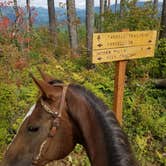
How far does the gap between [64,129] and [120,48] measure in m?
2.13

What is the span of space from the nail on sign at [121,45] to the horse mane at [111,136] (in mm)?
1722

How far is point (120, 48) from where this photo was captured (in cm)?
412

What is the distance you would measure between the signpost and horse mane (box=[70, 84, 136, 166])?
172cm

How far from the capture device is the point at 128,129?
5.32 meters

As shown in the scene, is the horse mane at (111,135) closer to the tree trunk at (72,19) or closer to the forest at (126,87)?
the forest at (126,87)

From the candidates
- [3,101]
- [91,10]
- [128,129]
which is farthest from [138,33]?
[91,10]

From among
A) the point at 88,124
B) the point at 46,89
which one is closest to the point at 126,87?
the point at 88,124

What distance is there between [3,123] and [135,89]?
2674 millimetres

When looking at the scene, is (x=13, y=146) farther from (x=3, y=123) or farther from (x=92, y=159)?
(x=3, y=123)

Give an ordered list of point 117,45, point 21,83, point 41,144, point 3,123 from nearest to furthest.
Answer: point 41,144 → point 117,45 → point 3,123 → point 21,83

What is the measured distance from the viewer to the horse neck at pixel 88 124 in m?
2.17

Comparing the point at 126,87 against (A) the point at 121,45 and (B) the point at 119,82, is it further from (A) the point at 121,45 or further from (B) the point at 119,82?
(A) the point at 121,45

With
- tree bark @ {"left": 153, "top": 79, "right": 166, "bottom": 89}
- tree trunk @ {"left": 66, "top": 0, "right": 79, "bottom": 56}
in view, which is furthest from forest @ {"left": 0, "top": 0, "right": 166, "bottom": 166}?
tree trunk @ {"left": 66, "top": 0, "right": 79, "bottom": 56}


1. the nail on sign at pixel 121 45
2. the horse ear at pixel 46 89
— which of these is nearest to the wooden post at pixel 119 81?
the nail on sign at pixel 121 45
